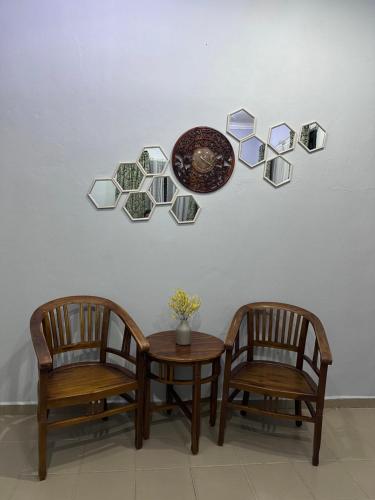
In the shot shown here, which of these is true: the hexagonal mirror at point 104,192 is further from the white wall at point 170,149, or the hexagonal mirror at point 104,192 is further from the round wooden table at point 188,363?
the round wooden table at point 188,363

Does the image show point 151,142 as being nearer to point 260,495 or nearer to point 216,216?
point 216,216

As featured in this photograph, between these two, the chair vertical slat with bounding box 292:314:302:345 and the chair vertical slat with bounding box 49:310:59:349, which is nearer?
the chair vertical slat with bounding box 49:310:59:349

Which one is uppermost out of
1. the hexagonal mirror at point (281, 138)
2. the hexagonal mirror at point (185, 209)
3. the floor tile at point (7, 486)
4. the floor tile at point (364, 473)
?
the hexagonal mirror at point (281, 138)

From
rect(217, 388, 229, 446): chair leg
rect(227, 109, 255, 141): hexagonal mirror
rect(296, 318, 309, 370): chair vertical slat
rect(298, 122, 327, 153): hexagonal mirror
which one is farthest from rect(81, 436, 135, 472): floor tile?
rect(298, 122, 327, 153): hexagonal mirror

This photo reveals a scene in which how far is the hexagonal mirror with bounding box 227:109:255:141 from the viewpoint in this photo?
231 cm

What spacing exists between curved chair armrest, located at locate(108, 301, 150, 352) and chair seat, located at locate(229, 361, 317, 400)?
0.53 m

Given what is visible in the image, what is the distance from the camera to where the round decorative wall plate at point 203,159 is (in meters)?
2.29

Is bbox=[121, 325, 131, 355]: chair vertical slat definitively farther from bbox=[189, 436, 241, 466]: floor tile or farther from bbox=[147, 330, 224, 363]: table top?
bbox=[189, 436, 241, 466]: floor tile

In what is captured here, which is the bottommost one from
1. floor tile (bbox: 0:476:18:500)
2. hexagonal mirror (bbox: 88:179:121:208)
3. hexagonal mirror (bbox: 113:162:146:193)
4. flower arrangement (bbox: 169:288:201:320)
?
floor tile (bbox: 0:476:18:500)

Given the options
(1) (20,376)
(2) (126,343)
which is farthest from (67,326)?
(1) (20,376)

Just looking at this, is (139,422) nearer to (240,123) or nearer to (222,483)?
(222,483)

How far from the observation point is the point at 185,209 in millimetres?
2340

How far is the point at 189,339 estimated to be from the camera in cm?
214

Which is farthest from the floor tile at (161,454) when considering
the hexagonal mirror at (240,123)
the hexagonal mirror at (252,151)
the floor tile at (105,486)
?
the hexagonal mirror at (240,123)
